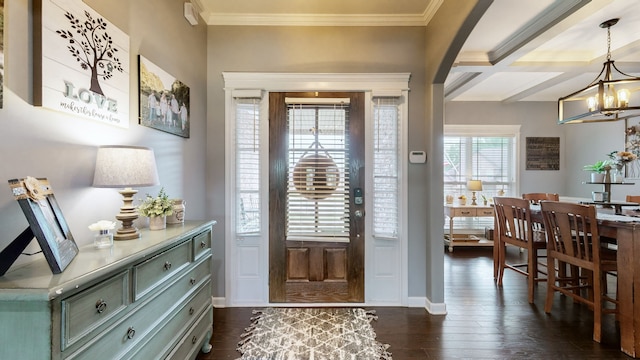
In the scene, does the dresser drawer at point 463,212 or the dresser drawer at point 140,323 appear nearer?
the dresser drawer at point 140,323

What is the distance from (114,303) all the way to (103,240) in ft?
1.14

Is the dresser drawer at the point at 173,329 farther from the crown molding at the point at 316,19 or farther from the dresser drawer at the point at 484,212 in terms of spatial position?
the dresser drawer at the point at 484,212

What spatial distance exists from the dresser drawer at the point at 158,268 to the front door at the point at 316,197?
116cm

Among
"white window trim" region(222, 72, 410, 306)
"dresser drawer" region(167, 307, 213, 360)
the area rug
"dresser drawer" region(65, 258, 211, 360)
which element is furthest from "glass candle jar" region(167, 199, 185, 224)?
the area rug

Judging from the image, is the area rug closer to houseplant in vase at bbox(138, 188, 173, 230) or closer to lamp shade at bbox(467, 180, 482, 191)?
houseplant in vase at bbox(138, 188, 173, 230)

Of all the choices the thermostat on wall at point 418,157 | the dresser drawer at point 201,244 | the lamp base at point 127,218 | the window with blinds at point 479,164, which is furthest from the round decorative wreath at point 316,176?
the window with blinds at point 479,164

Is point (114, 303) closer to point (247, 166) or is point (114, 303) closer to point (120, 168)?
point (120, 168)

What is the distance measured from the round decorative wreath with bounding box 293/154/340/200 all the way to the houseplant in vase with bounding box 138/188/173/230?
129 cm

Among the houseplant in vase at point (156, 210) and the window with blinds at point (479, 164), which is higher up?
the window with blinds at point (479, 164)

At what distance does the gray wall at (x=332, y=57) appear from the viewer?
9.02 ft

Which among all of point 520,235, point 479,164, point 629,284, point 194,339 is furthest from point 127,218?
point 479,164

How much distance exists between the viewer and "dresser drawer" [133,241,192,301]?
1.24m

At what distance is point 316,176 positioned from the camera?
273 cm

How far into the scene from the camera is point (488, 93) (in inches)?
197
